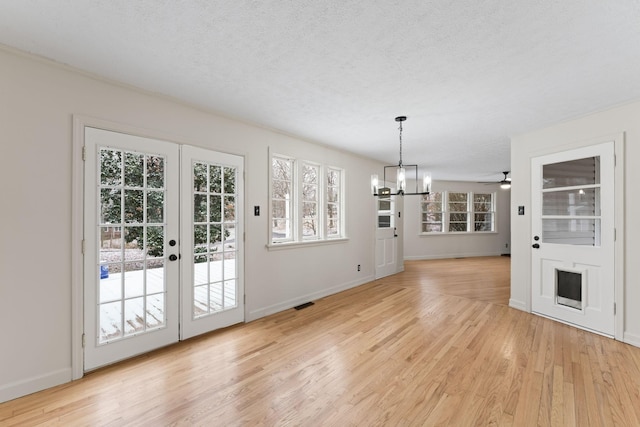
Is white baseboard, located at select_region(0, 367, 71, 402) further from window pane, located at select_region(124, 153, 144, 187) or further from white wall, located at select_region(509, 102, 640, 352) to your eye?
white wall, located at select_region(509, 102, 640, 352)

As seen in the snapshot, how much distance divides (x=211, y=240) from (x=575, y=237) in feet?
14.5

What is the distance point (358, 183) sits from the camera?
5.67m

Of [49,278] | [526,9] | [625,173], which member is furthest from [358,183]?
[49,278]

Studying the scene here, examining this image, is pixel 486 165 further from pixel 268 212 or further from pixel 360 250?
pixel 268 212

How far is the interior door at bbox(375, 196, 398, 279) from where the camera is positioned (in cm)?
620

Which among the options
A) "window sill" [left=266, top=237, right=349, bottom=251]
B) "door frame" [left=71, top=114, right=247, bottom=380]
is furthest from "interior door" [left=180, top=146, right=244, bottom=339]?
"door frame" [left=71, top=114, right=247, bottom=380]

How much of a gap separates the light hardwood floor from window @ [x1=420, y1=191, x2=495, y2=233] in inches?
222

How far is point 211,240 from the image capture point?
3352 millimetres

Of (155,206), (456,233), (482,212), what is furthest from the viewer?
(482,212)

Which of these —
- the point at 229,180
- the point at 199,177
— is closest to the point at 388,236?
the point at 229,180

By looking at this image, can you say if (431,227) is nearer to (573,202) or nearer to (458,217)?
(458,217)

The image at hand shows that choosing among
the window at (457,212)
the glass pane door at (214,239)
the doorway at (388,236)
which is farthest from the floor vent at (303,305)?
the window at (457,212)

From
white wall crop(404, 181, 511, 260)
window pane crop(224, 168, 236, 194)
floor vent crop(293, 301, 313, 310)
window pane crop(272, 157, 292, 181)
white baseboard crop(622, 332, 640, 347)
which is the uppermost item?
window pane crop(272, 157, 292, 181)

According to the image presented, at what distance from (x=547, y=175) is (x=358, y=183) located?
291cm
